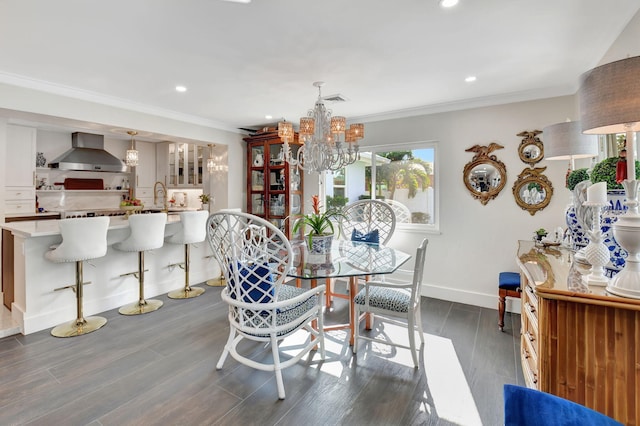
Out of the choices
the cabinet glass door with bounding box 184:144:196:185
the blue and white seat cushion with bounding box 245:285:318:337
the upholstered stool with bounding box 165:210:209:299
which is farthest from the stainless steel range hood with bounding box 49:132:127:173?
the blue and white seat cushion with bounding box 245:285:318:337

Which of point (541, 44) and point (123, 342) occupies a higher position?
point (541, 44)

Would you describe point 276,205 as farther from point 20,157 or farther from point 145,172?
point 20,157

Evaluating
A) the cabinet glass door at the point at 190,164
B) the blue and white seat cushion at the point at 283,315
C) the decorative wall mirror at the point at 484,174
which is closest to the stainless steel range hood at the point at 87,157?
the cabinet glass door at the point at 190,164

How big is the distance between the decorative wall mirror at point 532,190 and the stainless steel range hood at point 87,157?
6.95 metres

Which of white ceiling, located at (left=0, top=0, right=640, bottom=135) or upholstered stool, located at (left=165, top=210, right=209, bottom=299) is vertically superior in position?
white ceiling, located at (left=0, top=0, right=640, bottom=135)

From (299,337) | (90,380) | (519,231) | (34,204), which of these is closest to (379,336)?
(299,337)

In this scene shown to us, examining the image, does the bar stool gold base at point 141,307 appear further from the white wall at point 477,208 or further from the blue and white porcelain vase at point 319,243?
the white wall at point 477,208

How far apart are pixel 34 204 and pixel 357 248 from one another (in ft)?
19.6

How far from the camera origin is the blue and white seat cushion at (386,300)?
95.3 inches

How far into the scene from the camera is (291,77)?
116 inches

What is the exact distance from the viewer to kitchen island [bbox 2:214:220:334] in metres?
2.97

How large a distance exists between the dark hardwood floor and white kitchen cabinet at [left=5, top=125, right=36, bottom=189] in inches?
149

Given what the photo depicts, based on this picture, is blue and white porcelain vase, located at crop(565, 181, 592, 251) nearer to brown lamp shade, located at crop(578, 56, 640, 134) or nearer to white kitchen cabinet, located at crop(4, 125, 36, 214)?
brown lamp shade, located at crop(578, 56, 640, 134)

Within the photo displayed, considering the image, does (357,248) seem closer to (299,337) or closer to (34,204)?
(299,337)
